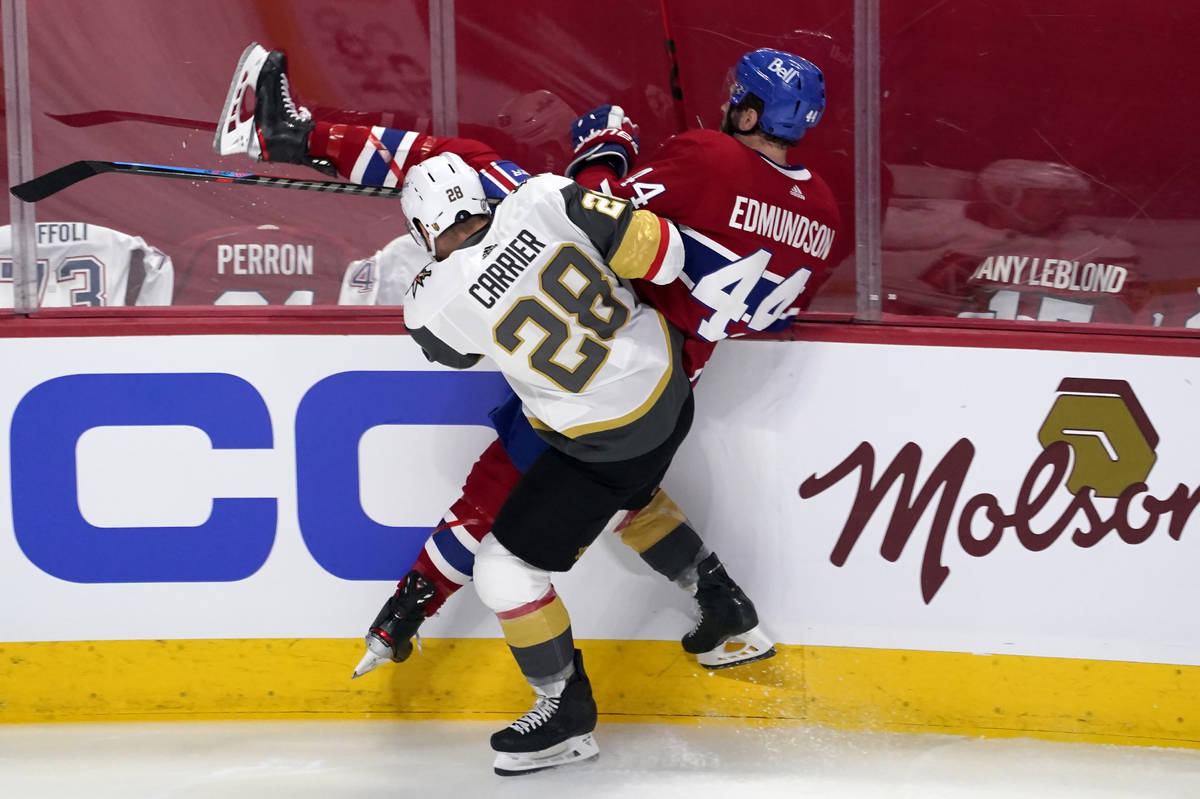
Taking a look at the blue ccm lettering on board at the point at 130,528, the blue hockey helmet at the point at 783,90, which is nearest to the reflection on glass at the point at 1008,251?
the blue hockey helmet at the point at 783,90

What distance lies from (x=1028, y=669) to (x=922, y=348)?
70 cm

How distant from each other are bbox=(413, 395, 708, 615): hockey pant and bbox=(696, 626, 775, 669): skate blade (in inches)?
6.4

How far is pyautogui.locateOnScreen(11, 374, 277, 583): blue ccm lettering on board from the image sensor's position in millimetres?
2391

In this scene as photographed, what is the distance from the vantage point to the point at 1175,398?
86.7 inches

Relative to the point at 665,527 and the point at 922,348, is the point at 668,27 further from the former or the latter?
the point at 665,527

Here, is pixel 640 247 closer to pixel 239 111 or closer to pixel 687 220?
pixel 687 220

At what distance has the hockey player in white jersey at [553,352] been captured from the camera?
1857 mm

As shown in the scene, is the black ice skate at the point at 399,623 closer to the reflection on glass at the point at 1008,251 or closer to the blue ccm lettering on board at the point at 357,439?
the blue ccm lettering on board at the point at 357,439

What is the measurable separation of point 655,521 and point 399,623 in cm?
56

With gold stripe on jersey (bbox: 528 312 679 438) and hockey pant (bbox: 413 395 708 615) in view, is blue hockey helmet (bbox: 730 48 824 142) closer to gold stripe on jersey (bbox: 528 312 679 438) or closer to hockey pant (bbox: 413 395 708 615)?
gold stripe on jersey (bbox: 528 312 679 438)

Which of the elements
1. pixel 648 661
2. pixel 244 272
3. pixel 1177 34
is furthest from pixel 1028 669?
pixel 244 272

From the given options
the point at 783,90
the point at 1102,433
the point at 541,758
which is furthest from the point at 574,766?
the point at 783,90

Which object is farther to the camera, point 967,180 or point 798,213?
point 967,180

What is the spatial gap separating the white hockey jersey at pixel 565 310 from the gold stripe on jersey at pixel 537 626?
1.06ft
